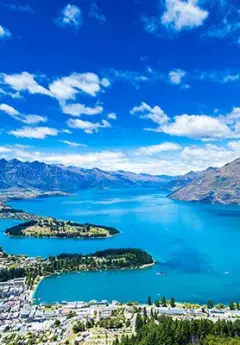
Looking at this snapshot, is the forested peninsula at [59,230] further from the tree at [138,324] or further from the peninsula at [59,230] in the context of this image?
the tree at [138,324]

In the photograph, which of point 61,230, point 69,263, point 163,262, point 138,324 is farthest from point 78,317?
point 61,230

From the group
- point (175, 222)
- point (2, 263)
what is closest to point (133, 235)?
point (175, 222)

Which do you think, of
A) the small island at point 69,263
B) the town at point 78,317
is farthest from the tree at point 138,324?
the small island at point 69,263

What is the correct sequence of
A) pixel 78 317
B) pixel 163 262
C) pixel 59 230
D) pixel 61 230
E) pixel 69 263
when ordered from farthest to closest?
pixel 61 230, pixel 59 230, pixel 163 262, pixel 69 263, pixel 78 317

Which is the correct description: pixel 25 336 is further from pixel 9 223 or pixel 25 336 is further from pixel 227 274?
pixel 9 223

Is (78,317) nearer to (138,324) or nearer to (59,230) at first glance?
(138,324)

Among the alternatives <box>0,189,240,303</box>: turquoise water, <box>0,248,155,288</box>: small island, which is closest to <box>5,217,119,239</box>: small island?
<box>0,189,240,303</box>: turquoise water

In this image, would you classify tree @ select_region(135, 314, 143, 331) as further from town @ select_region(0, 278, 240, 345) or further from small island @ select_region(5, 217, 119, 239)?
small island @ select_region(5, 217, 119, 239)
